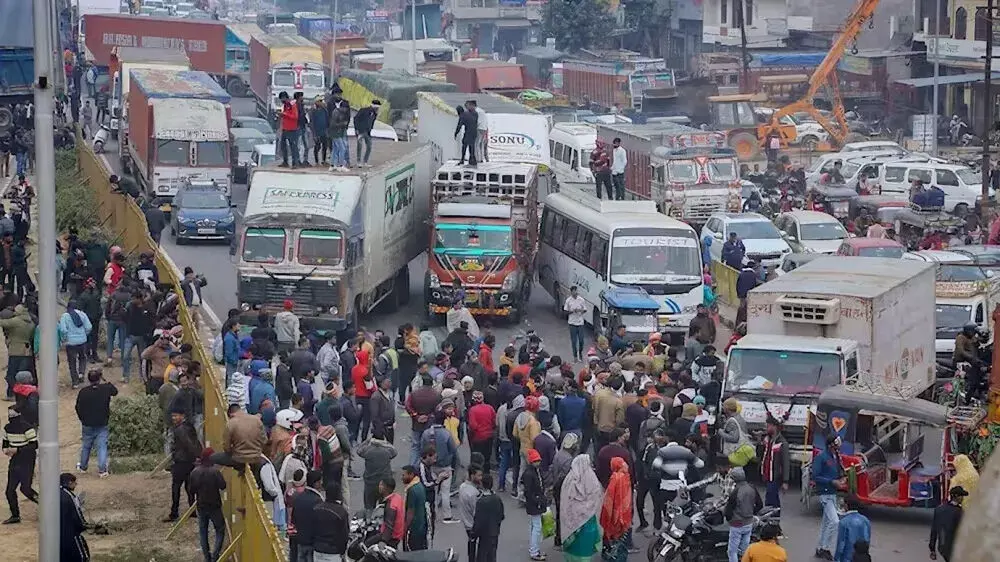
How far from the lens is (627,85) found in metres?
70.6

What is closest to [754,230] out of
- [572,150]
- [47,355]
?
[572,150]

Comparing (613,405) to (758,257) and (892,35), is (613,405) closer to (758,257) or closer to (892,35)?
(758,257)

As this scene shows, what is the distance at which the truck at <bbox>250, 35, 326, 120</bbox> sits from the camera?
210 ft

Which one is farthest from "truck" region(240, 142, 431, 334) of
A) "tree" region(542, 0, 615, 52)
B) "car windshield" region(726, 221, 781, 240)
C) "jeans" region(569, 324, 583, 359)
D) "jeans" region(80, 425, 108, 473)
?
"tree" region(542, 0, 615, 52)

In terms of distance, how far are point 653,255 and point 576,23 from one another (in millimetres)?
66964

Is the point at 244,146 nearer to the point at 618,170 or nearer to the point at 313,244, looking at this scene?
the point at 618,170

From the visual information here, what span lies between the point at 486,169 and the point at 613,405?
14.2 metres

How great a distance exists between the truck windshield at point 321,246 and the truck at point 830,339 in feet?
26.9

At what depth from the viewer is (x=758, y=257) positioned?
115 feet

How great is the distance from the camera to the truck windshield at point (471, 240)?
31094mm

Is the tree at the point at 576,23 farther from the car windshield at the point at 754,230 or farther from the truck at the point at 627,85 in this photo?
the car windshield at the point at 754,230

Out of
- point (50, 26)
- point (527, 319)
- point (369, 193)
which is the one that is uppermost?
point (50, 26)

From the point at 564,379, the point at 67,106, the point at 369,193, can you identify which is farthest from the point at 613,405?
the point at 67,106

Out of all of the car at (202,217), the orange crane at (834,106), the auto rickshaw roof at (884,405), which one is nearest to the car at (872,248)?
the auto rickshaw roof at (884,405)
